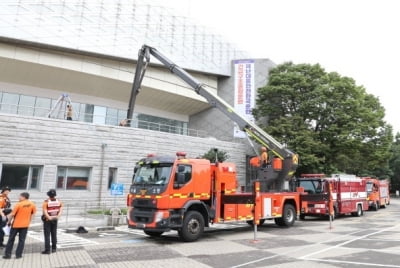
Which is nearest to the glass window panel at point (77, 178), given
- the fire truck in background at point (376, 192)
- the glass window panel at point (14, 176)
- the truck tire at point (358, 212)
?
the glass window panel at point (14, 176)

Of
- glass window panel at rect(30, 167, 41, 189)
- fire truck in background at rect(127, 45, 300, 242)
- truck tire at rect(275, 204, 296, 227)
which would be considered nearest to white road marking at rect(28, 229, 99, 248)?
fire truck in background at rect(127, 45, 300, 242)

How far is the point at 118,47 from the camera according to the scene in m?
29.7

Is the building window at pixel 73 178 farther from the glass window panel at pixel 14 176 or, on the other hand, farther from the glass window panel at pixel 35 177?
the glass window panel at pixel 14 176

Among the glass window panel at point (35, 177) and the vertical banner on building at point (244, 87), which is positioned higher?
the vertical banner on building at point (244, 87)

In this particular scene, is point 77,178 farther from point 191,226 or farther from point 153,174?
point 191,226

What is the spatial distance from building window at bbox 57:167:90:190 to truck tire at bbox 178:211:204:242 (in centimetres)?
1028

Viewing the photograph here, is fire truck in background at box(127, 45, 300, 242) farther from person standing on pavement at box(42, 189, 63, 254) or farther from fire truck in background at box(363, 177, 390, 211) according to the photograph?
fire truck in background at box(363, 177, 390, 211)

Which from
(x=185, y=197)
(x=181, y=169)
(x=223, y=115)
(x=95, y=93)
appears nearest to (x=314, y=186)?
(x=185, y=197)

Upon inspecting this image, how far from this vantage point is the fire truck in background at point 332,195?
2011 cm

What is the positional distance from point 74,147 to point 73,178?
5.98 ft

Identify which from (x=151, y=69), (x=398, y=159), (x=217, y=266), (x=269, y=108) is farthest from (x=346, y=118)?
(x=398, y=159)

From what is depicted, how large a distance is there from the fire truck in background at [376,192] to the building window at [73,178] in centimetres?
2019

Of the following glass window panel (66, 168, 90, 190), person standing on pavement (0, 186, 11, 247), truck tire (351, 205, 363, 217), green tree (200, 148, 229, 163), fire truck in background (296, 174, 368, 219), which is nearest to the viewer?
person standing on pavement (0, 186, 11, 247)

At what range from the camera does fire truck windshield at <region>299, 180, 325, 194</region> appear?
20531 mm
